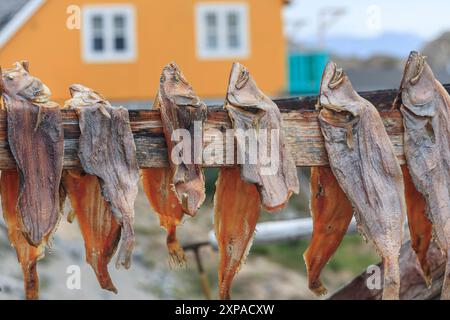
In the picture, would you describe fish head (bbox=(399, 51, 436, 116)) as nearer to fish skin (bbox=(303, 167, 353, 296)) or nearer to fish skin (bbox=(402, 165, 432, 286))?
fish skin (bbox=(402, 165, 432, 286))

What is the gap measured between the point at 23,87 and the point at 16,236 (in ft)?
1.55

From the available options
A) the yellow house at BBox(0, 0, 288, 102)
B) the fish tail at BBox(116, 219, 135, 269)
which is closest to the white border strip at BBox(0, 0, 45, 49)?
the yellow house at BBox(0, 0, 288, 102)

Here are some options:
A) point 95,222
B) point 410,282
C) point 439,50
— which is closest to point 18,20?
point 410,282

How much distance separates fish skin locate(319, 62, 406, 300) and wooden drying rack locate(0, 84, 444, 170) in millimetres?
47

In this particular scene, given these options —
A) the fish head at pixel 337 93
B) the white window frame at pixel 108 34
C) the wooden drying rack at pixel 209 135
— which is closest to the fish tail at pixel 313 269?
the wooden drying rack at pixel 209 135

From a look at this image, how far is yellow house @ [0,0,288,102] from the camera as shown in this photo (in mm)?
26031

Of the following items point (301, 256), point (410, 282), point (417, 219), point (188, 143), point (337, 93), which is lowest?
point (301, 256)

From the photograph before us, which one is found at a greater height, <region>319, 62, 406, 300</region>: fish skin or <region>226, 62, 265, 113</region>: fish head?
<region>226, 62, 265, 113</region>: fish head

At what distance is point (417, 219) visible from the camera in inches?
126

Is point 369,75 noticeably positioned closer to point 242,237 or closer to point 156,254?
point 156,254

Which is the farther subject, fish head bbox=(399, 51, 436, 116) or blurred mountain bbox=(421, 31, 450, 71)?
blurred mountain bbox=(421, 31, 450, 71)

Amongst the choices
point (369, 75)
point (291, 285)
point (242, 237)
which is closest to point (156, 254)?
point (291, 285)

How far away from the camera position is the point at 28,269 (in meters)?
2.94

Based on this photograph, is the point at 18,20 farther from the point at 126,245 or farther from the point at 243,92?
the point at 126,245
